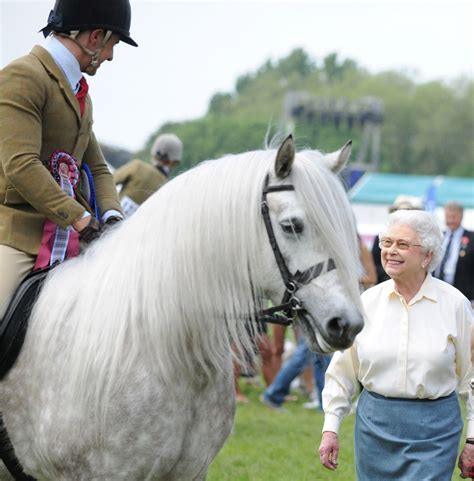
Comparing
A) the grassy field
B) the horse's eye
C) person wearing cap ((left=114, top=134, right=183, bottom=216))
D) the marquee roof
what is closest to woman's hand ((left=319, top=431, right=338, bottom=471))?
the horse's eye

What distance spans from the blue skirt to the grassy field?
299 centimetres

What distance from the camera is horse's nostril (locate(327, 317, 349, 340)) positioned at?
11.2 feet

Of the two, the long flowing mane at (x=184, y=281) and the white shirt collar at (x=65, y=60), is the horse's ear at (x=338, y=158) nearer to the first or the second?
the long flowing mane at (x=184, y=281)

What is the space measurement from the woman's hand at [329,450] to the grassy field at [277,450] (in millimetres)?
2972

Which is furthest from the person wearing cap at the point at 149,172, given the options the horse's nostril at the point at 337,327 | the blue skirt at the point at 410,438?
the horse's nostril at the point at 337,327

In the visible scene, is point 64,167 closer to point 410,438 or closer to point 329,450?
point 329,450

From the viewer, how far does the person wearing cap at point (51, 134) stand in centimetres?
391

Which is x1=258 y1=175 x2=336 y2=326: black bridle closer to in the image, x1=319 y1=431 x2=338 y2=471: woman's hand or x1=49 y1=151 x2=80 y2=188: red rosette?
x1=319 y1=431 x2=338 y2=471: woman's hand

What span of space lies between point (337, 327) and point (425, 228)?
1.16 m

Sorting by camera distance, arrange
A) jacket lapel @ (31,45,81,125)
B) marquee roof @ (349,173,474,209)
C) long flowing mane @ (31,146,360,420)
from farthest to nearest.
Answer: marquee roof @ (349,173,474,209), jacket lapel @ (31,45,81,125), long flowing mane @ (31,146,360,420)

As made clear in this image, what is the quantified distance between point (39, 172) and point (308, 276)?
49.2 inches

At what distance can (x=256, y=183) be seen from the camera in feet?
12.1

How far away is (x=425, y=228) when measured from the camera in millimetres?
4410

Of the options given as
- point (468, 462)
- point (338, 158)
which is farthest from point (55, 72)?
point (468, 462)
